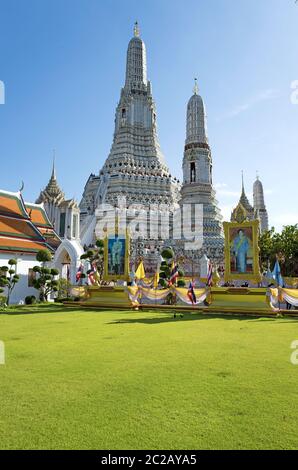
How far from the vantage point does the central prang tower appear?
2928 inches

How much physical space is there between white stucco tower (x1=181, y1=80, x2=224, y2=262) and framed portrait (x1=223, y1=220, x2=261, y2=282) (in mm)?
43472

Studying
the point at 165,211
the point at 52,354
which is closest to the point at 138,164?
the point at 165,211

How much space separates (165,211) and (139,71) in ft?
113

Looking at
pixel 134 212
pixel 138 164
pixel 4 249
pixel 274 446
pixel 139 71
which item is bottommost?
pixel 274 446

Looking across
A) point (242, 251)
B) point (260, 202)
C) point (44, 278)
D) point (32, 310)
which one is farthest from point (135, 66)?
point (32, 310)

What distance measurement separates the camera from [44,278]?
24.4 metres

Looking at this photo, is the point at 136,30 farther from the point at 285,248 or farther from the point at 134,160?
the point at 285,248

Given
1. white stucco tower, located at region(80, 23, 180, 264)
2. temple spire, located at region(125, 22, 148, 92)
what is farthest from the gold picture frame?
temple spire, located at region(125, 22, 148, 92)

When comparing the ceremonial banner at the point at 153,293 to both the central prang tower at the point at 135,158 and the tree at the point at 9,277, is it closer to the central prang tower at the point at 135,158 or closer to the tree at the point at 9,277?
the tree at the point at 9,277

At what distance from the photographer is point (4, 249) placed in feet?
77.7

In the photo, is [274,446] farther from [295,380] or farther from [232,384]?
[295,380]

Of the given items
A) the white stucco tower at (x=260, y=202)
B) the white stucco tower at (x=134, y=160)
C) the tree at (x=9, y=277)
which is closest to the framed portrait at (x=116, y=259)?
the tree at (x=9, y=277)

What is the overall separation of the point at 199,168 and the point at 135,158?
1646 centimetres

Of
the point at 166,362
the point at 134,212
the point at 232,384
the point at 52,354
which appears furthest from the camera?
the point at 134,212
